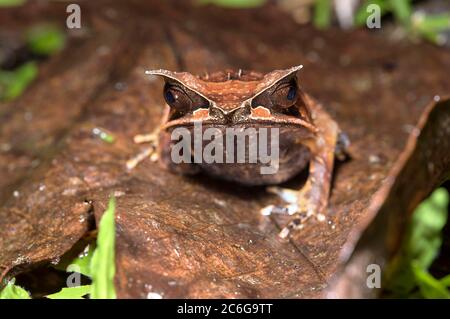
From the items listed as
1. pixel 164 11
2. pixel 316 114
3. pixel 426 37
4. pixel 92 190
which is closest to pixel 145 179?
pixel 92 190

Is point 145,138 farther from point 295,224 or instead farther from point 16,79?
point 16,79

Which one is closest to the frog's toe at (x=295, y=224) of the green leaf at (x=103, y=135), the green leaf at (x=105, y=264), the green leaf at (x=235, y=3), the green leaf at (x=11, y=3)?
the green leaf at (x=105, y=264)

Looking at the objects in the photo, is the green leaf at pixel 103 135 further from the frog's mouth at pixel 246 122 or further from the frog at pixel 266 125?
the frog's mouth at pixel 246 122

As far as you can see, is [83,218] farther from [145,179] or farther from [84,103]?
[84,103]

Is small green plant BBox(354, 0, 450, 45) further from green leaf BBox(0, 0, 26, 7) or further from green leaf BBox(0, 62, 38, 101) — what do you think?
green leaf BBox(0, 0, 26, 7)

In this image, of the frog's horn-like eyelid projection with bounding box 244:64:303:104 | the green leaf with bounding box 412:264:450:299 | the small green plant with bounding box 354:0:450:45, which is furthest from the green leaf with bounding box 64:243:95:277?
the small green plant with bounding box 354:0:450:45

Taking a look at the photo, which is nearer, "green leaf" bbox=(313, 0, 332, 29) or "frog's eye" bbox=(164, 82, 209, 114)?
"frog's eye" bbox=(164, 82, 209, 114)
